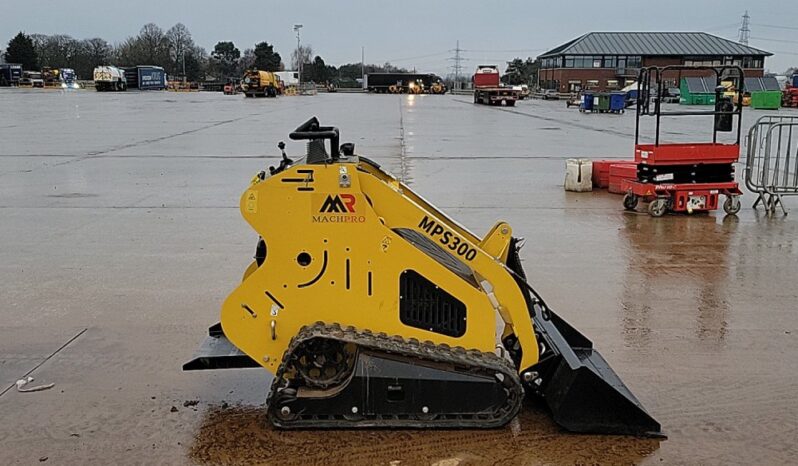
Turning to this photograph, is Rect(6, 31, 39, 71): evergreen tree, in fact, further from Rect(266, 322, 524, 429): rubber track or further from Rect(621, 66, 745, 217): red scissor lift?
Rect(266, 322, 524, 429): rubber track

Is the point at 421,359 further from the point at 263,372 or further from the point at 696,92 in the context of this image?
the point at 696,92

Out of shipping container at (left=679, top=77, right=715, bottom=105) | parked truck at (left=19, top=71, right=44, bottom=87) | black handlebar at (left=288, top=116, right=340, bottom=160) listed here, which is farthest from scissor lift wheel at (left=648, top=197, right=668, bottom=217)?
parked truck at (left=19, top=71, right=44, bottom=87)

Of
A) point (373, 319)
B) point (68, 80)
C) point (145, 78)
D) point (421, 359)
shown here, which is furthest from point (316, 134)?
point (68, 80)

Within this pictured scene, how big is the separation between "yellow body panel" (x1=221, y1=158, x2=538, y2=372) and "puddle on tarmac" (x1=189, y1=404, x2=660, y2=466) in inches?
16.2

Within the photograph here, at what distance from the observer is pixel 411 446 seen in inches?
156

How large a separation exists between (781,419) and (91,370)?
4109 millimetres

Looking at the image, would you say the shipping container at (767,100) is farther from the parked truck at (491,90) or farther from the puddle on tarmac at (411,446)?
the puddle on tarmac at (411,446)

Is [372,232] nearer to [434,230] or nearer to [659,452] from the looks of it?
[434,230]

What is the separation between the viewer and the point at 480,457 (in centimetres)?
385

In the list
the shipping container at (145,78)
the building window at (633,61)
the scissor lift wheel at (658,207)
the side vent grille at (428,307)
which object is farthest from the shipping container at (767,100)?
the shipping container at (145,78)

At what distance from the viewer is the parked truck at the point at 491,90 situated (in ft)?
191

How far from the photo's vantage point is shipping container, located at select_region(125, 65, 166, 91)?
97.0 m

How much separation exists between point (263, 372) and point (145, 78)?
9967 centimetres

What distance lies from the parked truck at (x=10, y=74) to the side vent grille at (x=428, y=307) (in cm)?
10646
